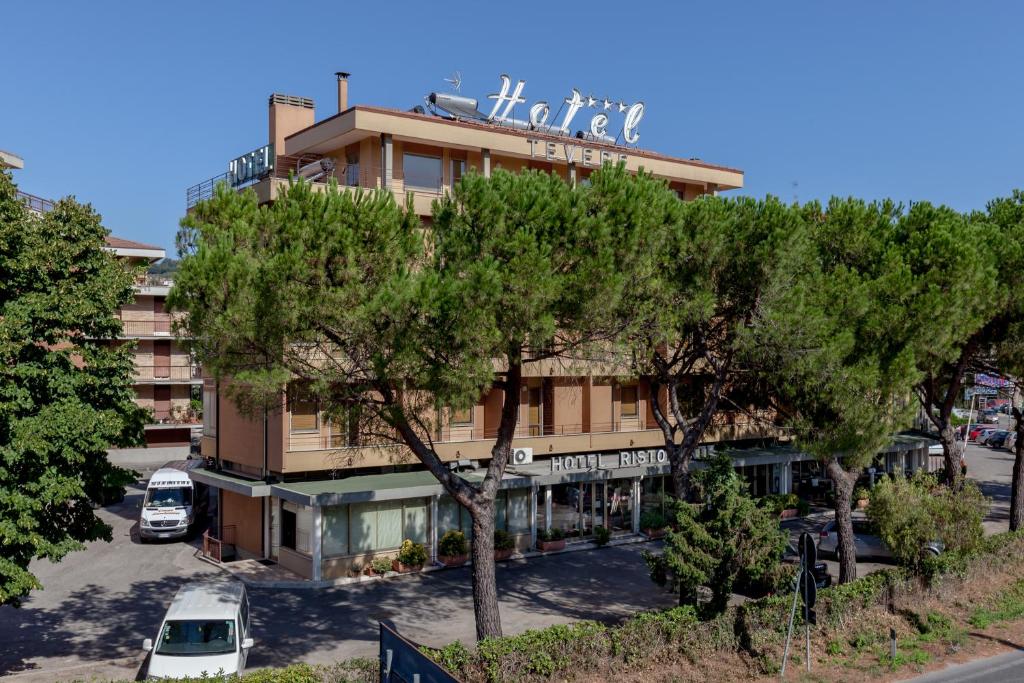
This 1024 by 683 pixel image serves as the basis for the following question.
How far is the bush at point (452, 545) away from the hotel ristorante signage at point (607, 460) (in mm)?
4126

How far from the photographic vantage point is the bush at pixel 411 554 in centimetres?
2544

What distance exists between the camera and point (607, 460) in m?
31.3

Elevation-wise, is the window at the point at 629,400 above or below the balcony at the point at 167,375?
below

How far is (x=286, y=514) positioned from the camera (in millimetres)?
25828

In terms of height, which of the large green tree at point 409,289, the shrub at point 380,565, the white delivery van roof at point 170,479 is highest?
the large green tree at point 409,289

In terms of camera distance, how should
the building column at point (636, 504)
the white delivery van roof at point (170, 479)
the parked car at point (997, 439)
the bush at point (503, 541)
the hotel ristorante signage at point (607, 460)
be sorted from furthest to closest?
the parked car at point (997, 439)
the building column at point (636, 504)
the white delivery van roof at point (170, 479)
the hotel ristorante signage at point (607, 460)
the bush at point (503, 541)

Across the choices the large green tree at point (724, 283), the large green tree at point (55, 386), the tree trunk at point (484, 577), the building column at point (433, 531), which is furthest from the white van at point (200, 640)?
the large green tree at point (724, 283)

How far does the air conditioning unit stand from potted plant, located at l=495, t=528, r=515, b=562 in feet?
7.78

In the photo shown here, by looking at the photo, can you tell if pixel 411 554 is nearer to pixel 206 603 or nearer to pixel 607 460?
pixel 607 460

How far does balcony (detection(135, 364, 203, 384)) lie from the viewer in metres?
50.1

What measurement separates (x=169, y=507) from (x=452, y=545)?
1130 cm

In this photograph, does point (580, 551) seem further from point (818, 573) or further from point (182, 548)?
point (182, 548)

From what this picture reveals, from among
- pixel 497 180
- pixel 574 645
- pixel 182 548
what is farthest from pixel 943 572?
pixel 182 548

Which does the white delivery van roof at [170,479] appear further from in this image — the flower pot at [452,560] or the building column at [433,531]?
the flower pot at [452,560]
